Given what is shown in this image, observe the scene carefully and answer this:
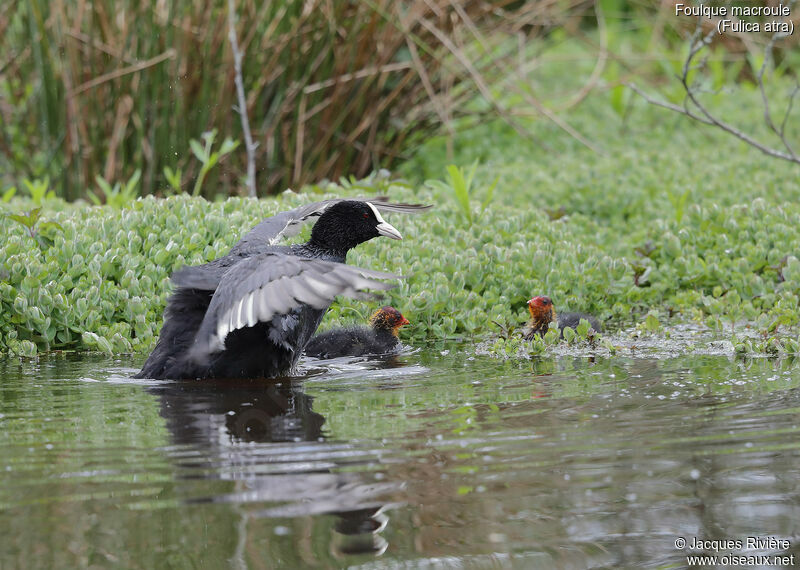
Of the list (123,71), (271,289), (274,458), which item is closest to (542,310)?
(271,289)

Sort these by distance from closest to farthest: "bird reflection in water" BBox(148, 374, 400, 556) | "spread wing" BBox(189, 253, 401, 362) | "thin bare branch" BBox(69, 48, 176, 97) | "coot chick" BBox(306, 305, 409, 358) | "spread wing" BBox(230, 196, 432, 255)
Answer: "bird reflection in water" BBox(148, 374, 400, 556) → "spread wing" BBox(189, 253, 401, 362) → "spread wing" BBox(230, 196, 432, 255) → "coot chick" BBox(306, 305, 409, 358) → "thin bare branch" BBox(69, 48, 176, 97)

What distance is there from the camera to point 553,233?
7262mm

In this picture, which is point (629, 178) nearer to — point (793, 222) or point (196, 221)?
point (793, 222)

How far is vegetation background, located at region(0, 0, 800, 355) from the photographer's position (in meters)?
6.25

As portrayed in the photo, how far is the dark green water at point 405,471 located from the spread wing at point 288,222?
100 centimetres

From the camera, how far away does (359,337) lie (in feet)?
19.1

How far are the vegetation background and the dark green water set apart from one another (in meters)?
1.10

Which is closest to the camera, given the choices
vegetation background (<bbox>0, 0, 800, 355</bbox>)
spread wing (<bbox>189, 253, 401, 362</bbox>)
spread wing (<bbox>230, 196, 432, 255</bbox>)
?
spread wing (<bbox>189, 253, 401, 362</bbox>)

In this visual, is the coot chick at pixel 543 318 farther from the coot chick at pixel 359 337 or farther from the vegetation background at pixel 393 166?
the coot chick at pixel 359 337

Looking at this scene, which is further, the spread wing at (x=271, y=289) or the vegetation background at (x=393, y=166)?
the vegetation background at (x=393, y=166)

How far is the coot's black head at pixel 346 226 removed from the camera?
5691mm

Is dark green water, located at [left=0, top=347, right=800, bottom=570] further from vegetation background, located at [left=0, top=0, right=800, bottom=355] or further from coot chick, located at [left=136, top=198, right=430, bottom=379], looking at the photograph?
vegetation background, located at [left=0, top=0, right=800, bottom=355]

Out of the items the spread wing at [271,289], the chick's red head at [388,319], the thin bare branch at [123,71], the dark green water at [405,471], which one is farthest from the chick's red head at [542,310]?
the thin bare branch at [123,71]

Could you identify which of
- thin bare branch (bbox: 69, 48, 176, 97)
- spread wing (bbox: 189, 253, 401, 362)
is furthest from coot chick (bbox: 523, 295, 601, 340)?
thin bare branch (bbox: 69, 48, 176, 97)
